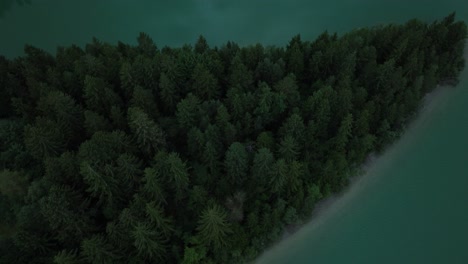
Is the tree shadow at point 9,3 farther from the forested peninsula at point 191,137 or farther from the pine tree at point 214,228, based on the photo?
the pine tree at point 214,228

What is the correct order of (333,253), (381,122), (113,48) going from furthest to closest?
(113,48) < (381,122) < (333,253)

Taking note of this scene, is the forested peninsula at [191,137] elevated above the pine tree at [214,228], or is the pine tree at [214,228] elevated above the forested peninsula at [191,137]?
the forested peninsula at [191,137]

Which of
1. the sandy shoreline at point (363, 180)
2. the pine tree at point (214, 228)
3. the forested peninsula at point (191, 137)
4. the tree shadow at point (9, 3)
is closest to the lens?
the pine tree at point (214, 228)

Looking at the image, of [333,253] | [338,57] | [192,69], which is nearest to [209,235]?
[333,253]

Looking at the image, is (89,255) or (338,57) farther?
(338,57)

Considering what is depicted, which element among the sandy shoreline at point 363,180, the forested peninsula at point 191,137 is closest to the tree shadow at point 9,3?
the forested peninsula at point 191,137

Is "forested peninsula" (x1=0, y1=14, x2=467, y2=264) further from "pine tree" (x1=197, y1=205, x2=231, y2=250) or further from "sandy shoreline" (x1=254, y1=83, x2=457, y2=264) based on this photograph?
"sandy shoreline" (x1=254, y1=83, x2=457, y2=264)

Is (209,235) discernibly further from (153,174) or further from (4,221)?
(4,221)

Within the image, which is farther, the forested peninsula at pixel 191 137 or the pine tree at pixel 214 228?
the forested peninsula at pixel 191 137
